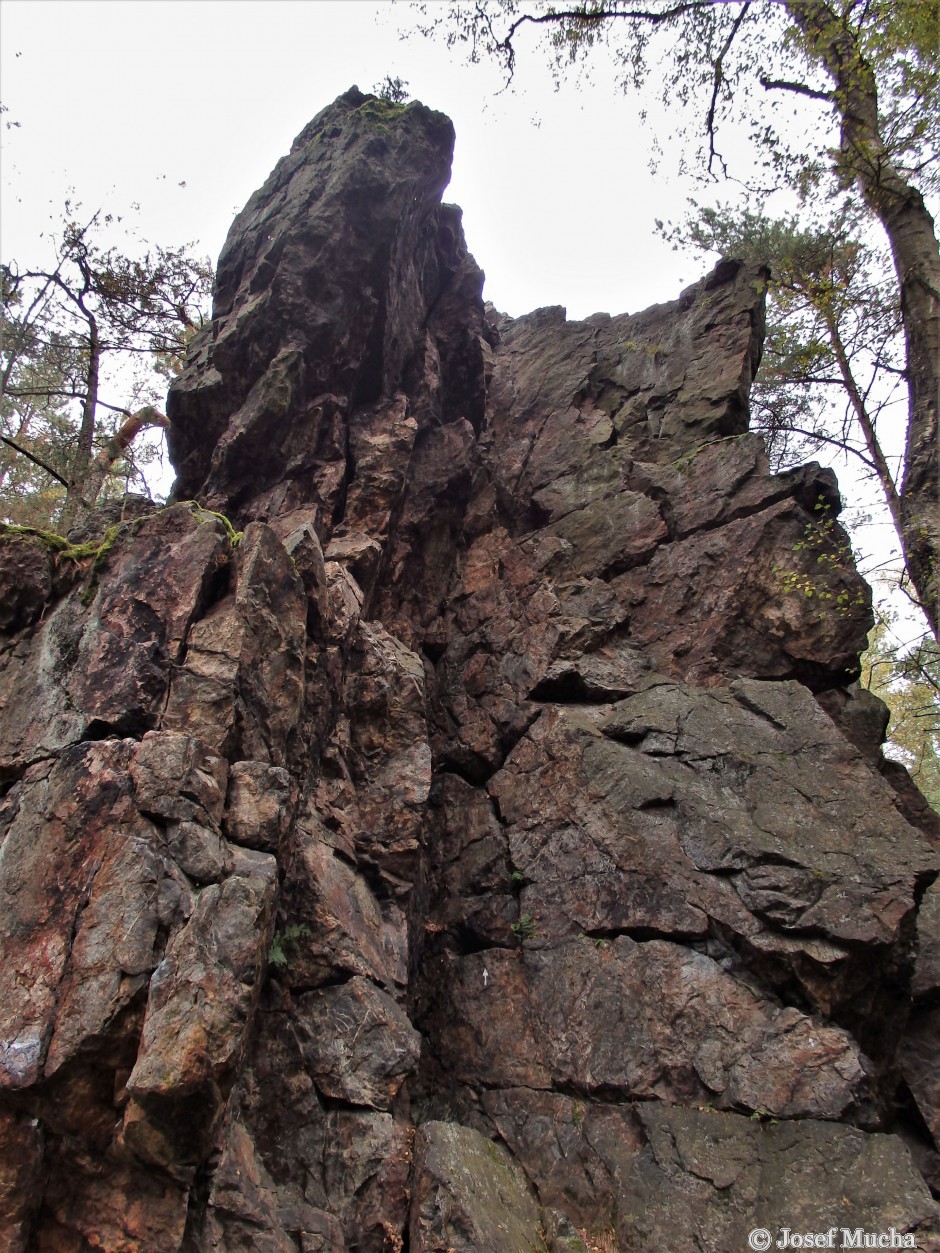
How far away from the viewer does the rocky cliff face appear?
6734 millimetres

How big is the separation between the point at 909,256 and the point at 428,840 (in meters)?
11.7

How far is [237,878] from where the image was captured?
7340 mm

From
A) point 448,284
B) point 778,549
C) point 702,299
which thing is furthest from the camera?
point 448,284

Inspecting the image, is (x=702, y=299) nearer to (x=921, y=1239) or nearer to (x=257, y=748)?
(x=257, y=748)

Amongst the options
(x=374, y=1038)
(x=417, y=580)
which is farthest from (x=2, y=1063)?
(x=417, y=580)

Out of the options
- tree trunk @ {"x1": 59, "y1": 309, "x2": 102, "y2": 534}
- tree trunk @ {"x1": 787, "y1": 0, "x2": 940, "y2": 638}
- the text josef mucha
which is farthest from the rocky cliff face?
tree trunk @ {"x1": 59, "y1": 309, "x2": 102, "y2": 534}

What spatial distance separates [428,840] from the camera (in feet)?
38.7

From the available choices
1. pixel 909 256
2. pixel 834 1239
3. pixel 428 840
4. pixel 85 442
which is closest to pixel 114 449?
pixel 85 442

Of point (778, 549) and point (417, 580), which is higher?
point (417, 580)

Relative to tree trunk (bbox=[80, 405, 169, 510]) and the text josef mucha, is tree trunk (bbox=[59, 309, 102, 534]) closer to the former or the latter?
tree trunk (bbox=[80, 405, 169, 510])

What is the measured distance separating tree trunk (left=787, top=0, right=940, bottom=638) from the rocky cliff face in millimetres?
1762

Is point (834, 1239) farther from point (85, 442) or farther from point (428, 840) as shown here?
point (85, 442)

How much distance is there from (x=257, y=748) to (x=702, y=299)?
1438cm

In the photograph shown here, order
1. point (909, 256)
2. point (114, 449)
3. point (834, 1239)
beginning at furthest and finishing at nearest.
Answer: point (114, 449)
point (909, 256)
point (834, 1239)
